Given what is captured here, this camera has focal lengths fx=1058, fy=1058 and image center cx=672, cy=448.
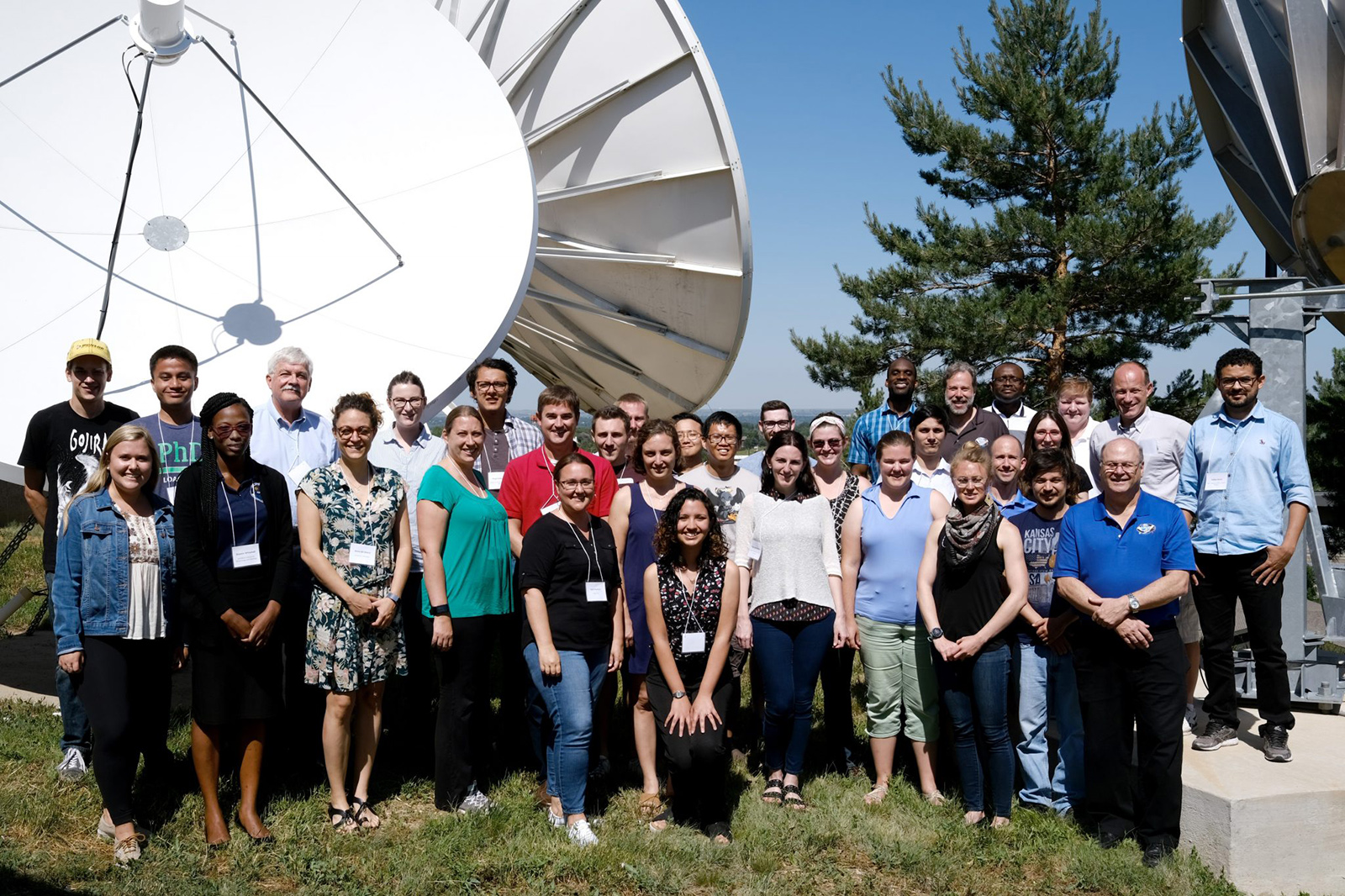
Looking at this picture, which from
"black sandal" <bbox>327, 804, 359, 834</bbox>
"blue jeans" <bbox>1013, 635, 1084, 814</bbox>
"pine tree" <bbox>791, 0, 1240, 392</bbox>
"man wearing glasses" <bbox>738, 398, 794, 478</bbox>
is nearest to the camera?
"black sandal" <bbox>327, 804, 359, 834</bbox>

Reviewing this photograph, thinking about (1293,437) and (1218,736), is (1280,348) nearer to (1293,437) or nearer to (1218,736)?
(1293,437)

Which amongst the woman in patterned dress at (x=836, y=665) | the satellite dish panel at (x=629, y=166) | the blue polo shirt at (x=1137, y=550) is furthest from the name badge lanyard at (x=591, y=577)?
the satellite dish panel at (x=629, y=166)

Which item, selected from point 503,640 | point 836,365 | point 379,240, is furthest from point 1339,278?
point 836,365

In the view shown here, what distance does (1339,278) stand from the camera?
777 centimetres

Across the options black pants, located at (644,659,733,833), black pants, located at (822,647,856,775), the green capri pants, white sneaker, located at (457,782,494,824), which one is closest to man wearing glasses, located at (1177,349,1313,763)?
the green capri pants

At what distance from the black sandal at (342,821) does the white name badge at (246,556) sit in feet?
4.14

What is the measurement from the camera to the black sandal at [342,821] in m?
5.00

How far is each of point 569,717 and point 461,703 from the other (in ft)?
1.95

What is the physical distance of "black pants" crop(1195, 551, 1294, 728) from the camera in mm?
5555

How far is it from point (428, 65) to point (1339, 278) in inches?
273

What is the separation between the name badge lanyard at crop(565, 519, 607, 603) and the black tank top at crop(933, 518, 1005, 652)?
1700 mm

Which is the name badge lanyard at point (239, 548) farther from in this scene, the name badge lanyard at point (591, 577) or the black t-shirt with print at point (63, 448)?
A: the name badge lanyard at point (591, 577)

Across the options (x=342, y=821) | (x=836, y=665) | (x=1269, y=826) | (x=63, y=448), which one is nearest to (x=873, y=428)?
(x=836, y=665)

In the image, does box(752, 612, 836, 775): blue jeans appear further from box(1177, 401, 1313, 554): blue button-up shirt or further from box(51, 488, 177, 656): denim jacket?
box(51, 488, 177, 656): denim jacket
